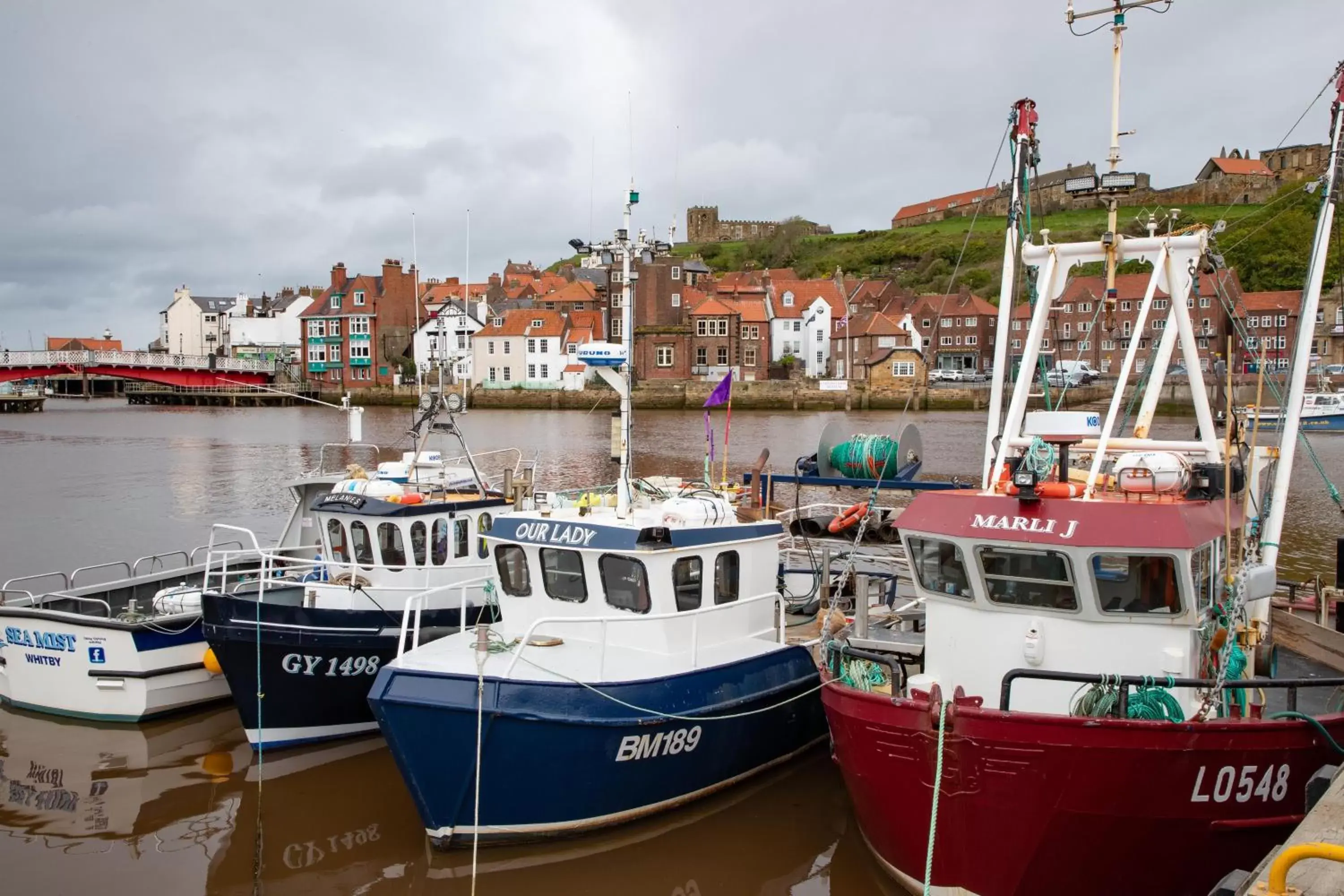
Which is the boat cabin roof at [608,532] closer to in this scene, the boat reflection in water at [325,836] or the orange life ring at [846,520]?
the boat reflection in water at [325,836]

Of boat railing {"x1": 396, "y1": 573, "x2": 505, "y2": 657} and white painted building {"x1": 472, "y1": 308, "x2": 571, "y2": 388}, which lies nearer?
boat railing {"x1": 396, "y1": 573, "x2": 505, "y2": 657}

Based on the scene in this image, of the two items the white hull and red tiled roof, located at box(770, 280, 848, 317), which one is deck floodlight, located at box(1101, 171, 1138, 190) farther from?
red tiled roof, located at box(770, 280, 848, 317)

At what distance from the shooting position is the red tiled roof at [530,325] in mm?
80375

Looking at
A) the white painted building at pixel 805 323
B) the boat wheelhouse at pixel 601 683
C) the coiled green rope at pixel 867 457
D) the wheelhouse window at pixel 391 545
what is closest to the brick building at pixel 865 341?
the white painted building at pixel 805 323

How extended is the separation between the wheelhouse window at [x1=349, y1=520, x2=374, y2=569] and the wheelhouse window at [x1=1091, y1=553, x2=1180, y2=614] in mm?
8901

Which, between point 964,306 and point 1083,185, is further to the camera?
point 964,306

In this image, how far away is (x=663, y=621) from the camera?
10406 mm

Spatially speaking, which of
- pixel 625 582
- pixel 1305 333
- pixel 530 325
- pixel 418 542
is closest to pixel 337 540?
pixel 418 542

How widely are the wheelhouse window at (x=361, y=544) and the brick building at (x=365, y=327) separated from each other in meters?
72.5

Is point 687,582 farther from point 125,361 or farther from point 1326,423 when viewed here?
point 125,361

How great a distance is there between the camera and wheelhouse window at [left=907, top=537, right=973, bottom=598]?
8.93 meters

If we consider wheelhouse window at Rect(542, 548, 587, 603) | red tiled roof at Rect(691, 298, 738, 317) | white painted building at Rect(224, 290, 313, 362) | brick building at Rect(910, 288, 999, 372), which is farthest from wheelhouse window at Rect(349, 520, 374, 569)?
white painted building at Rect(224, 290, 313, 362)

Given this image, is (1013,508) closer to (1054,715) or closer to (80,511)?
(1054,715)

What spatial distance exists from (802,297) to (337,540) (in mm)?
77765
